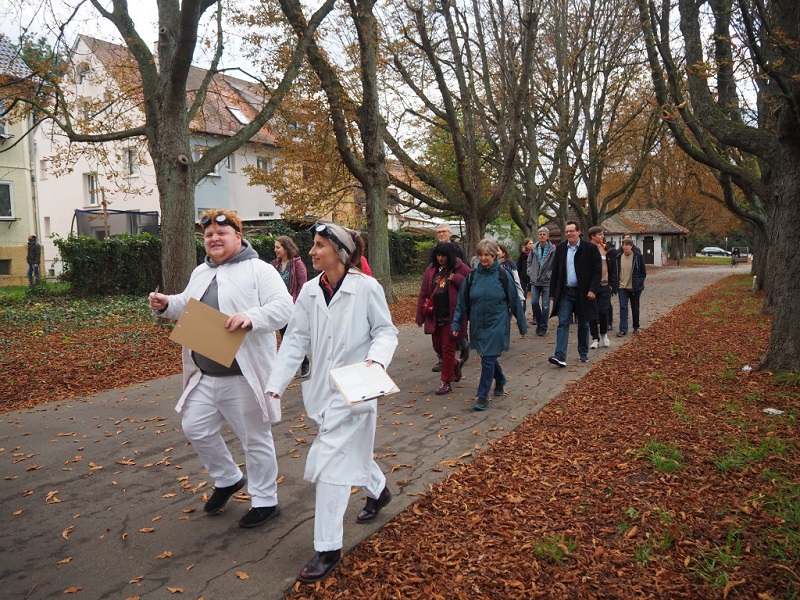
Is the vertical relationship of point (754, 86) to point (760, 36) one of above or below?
above

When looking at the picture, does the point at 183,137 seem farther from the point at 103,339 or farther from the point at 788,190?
the point at 788,190

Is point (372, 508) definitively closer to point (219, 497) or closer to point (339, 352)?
point (219, 497)

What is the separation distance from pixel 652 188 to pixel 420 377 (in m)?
53.6

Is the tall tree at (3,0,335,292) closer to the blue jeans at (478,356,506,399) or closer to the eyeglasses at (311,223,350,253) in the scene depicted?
the blue jeans at (478,356,506,399)

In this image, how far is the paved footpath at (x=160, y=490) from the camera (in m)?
3.46

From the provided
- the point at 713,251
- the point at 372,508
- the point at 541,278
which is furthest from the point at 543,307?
the point at 713,251

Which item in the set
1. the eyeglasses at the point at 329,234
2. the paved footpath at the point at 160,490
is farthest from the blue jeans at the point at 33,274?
the eyeglasses at the point at 329,234

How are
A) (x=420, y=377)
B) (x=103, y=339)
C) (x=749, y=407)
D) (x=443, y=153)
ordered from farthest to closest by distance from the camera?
(x=443, y=153) → (x=103, y=339) → (x=420, y=377) → (x=749, y=407)

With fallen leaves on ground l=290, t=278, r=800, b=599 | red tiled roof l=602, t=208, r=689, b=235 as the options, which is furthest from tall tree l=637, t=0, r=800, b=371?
red tiled roof l=602, t=208, r=689, b=235

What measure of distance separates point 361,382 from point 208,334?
110 centimetres

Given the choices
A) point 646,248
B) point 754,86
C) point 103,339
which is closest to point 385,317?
point 103,339

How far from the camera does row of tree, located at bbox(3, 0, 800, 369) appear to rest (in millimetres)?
8102

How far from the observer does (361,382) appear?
3.30 meters

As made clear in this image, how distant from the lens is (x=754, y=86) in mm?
14695
